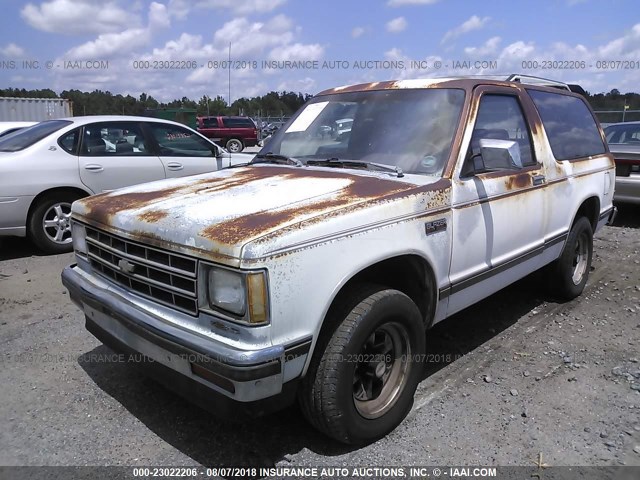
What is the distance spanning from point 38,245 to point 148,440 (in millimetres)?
4275

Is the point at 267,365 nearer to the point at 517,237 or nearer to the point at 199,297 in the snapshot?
the point at 199,297

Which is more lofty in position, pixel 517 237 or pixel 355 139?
pixel 355 139

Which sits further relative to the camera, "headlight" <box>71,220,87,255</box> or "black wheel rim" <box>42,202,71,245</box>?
"black wheel rim" <box>42,202,71,245</box>

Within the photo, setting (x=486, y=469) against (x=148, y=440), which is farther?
(x=148, y=440)

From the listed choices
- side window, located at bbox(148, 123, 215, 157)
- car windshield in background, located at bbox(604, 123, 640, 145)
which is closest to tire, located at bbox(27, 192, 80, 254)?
side window, located at bbox(148, 123, 215, 157)

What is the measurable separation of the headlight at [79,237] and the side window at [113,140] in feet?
12.1

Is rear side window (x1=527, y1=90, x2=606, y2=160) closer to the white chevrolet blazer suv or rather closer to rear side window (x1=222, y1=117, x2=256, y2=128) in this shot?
A: the white chevrolet blazer suv

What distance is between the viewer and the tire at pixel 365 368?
2475 mm

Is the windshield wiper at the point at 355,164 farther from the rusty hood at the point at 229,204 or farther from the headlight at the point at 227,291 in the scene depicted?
the headlight at the point at 227,291

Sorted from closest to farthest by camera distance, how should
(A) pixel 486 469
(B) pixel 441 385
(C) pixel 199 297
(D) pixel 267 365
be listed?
1. (D) pixel 267 365
2. (C) pixel 199 297
3. (A) pixel 486 469
4. (B) pixel 441 385

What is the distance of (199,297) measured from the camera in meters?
2.30

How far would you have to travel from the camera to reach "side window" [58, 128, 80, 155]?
6.40 metres

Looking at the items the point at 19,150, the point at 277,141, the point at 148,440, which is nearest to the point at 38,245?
the point at 19,150

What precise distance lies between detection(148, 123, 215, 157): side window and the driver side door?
14.9ft
